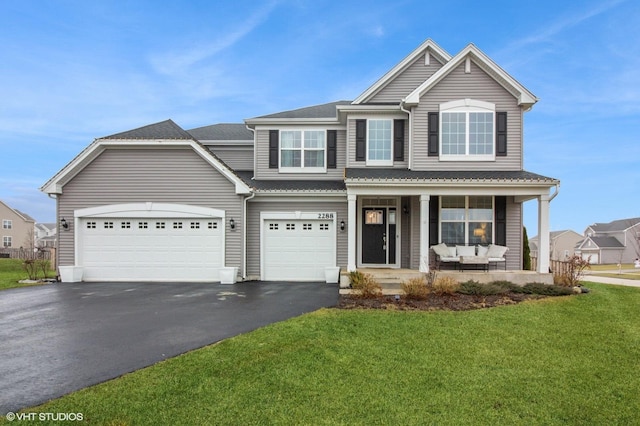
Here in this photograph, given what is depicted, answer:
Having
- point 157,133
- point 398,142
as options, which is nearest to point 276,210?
point 398,142

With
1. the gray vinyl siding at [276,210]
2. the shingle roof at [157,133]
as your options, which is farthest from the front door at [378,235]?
the shingle roof at [157,133]

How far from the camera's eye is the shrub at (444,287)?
10184 millimetres

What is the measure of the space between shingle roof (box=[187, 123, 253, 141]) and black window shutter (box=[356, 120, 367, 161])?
5.72 meters

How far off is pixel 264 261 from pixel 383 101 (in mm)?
7990

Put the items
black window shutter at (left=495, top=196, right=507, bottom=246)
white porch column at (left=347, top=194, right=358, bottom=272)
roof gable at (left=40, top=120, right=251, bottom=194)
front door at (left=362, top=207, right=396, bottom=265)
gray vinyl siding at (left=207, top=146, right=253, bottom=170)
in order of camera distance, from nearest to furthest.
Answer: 1. white porch column at (left=347, top=194, right=358, bottom=272)
2. black window shutter at (left=495, top=196, right=507, bottom=246)
3. roof gable at (left=40, top=120, right=251, bottom=194)
4. front door at (left=362, top=207, right=396, bottom=265)
5. gray vinyl siding at (left=207, top=146, right=253, bottom=170)

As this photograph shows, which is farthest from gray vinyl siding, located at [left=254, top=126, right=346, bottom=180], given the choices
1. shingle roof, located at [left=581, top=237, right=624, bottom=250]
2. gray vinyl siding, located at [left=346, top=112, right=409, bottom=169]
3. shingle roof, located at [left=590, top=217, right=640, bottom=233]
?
shingle roof, located at [left=590, top=217, right=640, bottom=233]

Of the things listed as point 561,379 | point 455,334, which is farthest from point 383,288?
point 561,379

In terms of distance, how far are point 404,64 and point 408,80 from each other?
25.3 inches

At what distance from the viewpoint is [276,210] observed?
46.4ft

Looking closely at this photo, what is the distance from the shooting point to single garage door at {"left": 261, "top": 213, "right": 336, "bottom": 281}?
1402 centimetres

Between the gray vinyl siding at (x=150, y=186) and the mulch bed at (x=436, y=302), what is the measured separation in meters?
5.89

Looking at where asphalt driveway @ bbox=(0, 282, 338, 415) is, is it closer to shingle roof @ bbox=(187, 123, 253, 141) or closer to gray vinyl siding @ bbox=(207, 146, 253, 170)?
gray vinyl siding @ bbox=(207, 146, 253, 170)

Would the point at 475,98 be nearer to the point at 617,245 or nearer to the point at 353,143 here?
the point at 353,143

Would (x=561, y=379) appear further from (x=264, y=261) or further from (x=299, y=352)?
(x=264, y=261)
